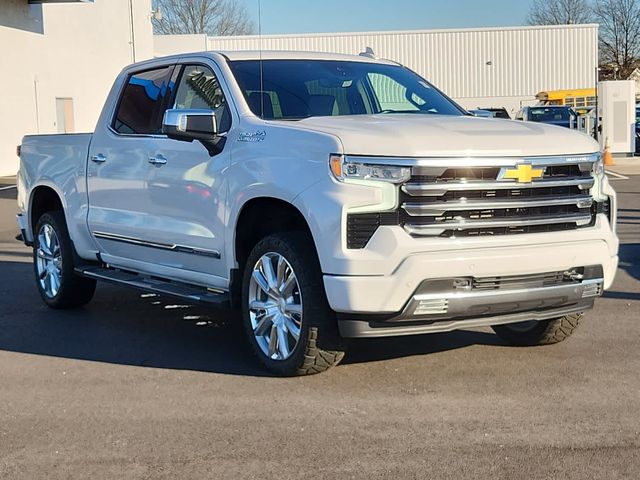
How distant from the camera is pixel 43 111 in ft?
92.5

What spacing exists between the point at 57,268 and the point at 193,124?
2.77 meters

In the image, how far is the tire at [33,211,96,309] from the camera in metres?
7.72

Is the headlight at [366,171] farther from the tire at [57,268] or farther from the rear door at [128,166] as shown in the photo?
the tire at [57,268]

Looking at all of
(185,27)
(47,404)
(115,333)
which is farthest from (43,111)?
(185,27)

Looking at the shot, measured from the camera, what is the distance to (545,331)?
6.11 m

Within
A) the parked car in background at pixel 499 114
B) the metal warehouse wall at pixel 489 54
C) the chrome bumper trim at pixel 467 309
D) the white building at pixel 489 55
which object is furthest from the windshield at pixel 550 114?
the chrome bumper trim at pixel 467 309

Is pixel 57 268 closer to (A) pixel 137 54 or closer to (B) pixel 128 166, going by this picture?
(B) pixel 128 166

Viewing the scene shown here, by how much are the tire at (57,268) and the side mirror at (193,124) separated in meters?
2.36

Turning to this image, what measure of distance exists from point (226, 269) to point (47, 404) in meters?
1.39

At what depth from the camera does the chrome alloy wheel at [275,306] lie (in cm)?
534

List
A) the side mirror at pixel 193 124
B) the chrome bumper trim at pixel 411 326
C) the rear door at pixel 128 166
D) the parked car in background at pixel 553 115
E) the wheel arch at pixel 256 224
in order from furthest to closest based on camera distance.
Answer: the parked car in background at pixel 553 115
the rear door at pixel 128 166
the side mirror at pixel 193 124
the wheel arch at pixel 256 224
the chrome bumper trim at pixel 411 326

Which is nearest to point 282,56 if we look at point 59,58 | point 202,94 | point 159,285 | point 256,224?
point 202,94

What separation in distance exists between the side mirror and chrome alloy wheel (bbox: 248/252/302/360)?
0.92 meters

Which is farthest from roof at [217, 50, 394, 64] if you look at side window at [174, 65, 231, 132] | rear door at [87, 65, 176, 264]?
rear door at [87, 65, 176, 264]
